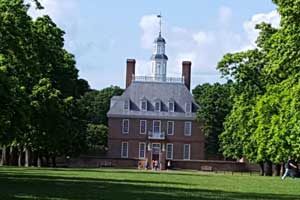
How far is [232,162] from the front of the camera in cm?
9962

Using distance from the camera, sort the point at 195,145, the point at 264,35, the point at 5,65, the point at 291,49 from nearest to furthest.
→ the point at 291,49, the point at 5,65, the point at 264,35, the point at 195,145

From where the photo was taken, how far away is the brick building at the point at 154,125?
11138 centimetres

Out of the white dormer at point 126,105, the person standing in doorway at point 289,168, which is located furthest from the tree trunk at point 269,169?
the white dormer at point 126,105

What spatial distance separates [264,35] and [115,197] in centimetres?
4107

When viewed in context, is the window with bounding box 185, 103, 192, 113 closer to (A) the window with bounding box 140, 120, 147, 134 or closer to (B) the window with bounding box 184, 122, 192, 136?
(B) the window with bounding box 184, 122, 192, 136

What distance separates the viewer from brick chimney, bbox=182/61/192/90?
11769cm

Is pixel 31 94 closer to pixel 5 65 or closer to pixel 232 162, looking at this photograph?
pixel 5 65

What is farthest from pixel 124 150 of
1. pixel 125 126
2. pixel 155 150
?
pixel 155 150

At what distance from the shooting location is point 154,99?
114 meters

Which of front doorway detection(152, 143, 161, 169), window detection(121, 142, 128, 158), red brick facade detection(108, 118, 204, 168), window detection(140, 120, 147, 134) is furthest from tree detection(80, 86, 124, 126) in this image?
front doorway detection(152, 143, 161, 169)

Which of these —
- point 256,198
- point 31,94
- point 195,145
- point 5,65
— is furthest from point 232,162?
point 256,198

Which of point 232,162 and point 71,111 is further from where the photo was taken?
point 232,162

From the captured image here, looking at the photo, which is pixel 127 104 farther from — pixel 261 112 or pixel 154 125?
pixel 261 112

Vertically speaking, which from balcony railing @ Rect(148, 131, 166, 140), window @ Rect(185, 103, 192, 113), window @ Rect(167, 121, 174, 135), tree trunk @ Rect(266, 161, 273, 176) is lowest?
tree trunk @ Rect(266, 161, 273, 176)
